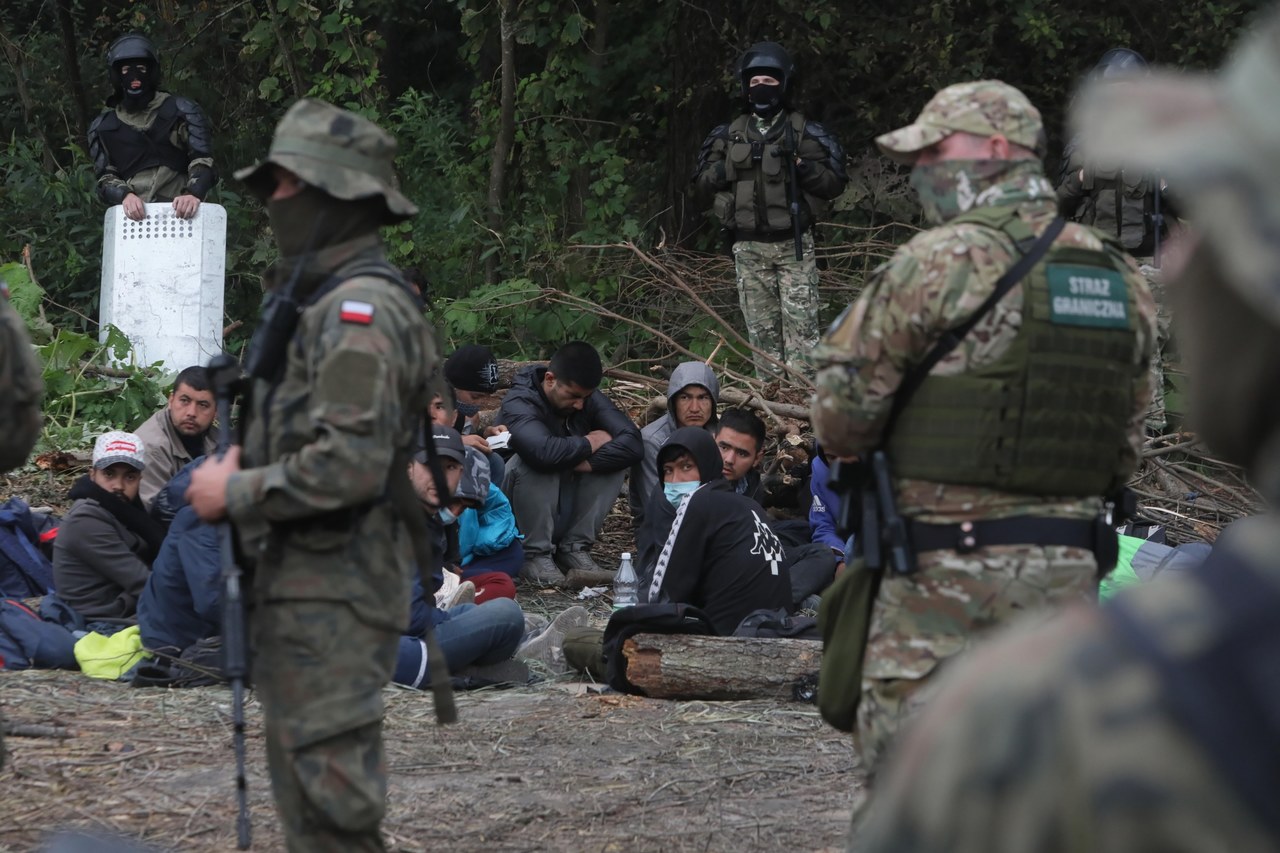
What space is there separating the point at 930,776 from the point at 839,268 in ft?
37.7

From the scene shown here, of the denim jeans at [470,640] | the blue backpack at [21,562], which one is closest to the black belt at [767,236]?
the denim jeans at [470,640]

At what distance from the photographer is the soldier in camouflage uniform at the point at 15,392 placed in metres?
3.43

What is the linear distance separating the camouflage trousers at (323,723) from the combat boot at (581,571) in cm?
563

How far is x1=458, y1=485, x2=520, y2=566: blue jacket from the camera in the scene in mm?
8305

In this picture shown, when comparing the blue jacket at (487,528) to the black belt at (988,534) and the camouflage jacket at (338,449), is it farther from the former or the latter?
the black belt at (988,534)

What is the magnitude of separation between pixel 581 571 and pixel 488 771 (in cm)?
360

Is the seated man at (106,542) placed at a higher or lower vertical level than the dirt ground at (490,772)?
higher

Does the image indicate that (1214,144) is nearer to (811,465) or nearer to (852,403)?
(852,403)

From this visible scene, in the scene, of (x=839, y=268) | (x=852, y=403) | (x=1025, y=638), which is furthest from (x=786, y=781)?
(x=839, y=268)

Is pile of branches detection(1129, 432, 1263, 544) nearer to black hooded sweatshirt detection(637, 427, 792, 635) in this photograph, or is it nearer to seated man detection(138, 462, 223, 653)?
black hooded sweatshirt detection(637, 427, 792, 635)

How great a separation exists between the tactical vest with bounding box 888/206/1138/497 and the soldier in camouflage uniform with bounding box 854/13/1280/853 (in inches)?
89.5

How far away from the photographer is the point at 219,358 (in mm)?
3949

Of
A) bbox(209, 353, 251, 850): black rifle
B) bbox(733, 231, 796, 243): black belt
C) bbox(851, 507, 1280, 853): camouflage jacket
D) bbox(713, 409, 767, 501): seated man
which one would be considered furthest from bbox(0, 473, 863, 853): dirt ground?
bbox(733, 231, 796, 243): black belt

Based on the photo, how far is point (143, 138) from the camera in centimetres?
1098
